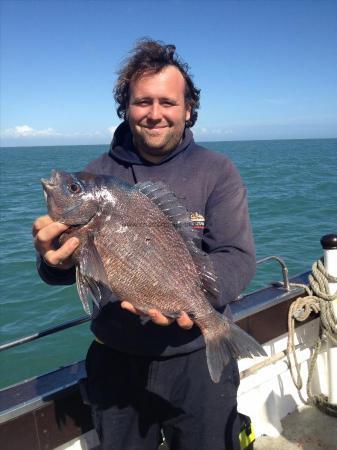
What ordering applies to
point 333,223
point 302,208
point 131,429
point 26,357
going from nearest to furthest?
point 131,429 < point 26,357 < point 333,223 < point 302,208

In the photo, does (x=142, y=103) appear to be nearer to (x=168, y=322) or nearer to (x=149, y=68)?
(x=149, y=68)

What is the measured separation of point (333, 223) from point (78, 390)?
15.5 m

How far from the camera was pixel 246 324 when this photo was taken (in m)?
3.77

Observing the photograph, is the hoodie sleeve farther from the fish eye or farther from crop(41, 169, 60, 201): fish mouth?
crop(41, 169, 60, 201): fish mouth

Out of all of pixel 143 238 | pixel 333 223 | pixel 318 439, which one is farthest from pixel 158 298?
pixel 333 223

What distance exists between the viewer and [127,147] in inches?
116

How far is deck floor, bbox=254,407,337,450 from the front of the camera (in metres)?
→ 3.71

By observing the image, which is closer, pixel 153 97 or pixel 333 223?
pixel 153 97

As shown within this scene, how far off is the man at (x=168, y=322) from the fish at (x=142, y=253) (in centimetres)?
10

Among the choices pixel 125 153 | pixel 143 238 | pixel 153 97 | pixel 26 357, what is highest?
pixel 153 97

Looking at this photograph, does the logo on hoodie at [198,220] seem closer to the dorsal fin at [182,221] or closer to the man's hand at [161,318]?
the dorsal fin at [182,221]

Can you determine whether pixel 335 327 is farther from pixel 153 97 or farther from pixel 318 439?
pixel 153 97

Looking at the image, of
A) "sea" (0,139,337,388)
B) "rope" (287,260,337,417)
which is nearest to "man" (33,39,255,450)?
"rope" (287,260,337,417)

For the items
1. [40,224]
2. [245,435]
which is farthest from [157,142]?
[245,435]
